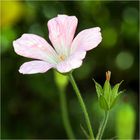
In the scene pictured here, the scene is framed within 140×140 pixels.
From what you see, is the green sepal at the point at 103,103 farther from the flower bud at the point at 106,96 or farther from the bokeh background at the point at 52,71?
the bokeh background at the point at 52,71

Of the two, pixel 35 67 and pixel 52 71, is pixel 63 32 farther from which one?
pixel 52 71

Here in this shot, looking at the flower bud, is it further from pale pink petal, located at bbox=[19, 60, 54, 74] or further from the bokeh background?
the bokeh background

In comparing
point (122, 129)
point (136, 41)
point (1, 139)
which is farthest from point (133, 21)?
point (122, 129)

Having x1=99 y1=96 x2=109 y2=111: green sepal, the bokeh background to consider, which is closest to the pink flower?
x1=99 y1=96 x2=109 y2=111: green sepal

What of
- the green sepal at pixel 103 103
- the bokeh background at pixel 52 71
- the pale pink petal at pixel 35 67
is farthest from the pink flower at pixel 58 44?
the bokeh background at pixel 52 71

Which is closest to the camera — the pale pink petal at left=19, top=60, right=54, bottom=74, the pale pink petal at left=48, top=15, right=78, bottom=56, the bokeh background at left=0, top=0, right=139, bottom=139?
the pale pink petal at left=19, top=60, right=54, bottom=74

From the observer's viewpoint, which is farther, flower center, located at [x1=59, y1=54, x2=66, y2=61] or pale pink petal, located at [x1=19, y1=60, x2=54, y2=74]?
flower center, located at [x1=59, y1=54, x2=66, y2=61]
